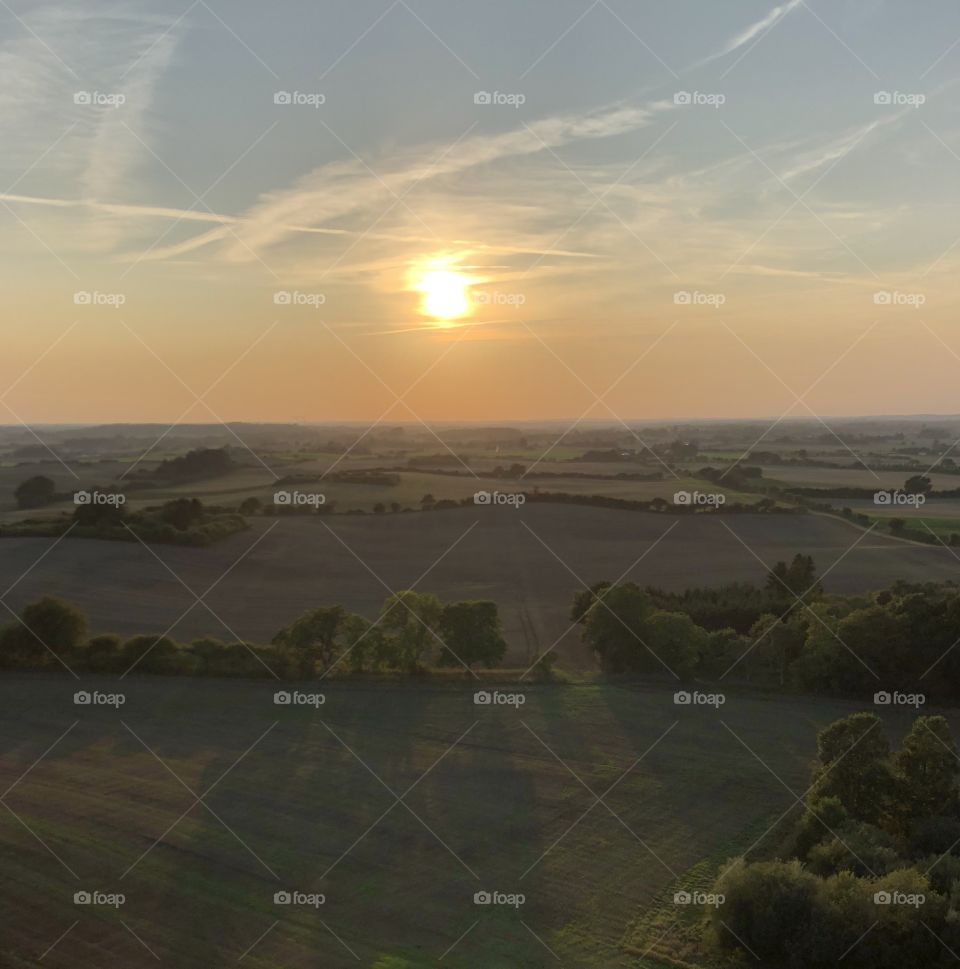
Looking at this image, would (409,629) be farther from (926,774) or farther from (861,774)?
(926,774)

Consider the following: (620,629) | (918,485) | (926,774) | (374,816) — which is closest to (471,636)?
(620,629)

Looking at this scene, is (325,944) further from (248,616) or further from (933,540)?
(933,540)

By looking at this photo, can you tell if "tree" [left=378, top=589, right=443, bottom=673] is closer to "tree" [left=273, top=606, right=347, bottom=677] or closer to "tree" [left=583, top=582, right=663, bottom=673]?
"tree" [left=273, top=606, right=347, bottom=677]

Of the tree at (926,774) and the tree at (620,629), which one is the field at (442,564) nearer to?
the tree at (620,629)

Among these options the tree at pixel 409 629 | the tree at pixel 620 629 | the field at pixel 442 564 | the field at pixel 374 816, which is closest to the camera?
the field at pixel 374 816

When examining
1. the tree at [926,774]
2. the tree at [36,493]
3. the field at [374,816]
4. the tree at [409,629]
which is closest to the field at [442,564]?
the tree at [409,629]

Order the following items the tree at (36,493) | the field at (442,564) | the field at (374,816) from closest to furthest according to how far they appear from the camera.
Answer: the field at (374,816)
the field at (442,564)
the tree at (36,493)
